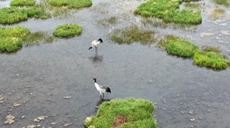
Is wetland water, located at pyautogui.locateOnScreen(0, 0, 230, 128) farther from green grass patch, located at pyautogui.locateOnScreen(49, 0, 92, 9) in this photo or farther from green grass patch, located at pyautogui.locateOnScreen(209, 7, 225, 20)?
green grass patch, located at pyautogui.locateOnScreen(49, 0, 92, 9)

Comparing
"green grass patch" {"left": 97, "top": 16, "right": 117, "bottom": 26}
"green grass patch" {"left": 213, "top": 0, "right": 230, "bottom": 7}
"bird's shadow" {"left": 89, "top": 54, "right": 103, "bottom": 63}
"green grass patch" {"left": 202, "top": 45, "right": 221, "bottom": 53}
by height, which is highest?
"green grass patch" {"left": 213, "top": 0, "right": 230, "bottom": 7}

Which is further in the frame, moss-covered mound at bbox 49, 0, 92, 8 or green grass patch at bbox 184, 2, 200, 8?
moss-covered mound at bbox 49, 0, 92, 8

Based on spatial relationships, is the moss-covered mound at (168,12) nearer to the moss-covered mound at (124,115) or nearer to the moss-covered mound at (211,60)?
the moss-covered mound at (211,60)

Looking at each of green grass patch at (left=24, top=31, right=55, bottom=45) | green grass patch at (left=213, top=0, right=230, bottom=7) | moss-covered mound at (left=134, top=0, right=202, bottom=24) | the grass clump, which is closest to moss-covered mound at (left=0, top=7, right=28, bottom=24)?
green grass patch at (left=24, top=31, right=55, bottom=45)

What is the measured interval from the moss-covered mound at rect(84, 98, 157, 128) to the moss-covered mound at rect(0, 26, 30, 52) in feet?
40.8

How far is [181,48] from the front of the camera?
25250 millimetres

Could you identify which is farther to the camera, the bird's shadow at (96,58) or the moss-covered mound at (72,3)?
the moss-covered mound at (72,3)

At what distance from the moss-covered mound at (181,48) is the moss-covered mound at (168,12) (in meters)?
5.83

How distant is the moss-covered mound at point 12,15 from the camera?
31.4 meters

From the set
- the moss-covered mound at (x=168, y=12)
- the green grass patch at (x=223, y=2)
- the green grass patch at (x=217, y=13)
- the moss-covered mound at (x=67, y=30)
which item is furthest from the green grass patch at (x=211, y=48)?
the green grass patch at (x=223, y=2)

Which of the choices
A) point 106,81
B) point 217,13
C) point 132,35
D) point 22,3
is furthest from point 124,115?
point 22,3

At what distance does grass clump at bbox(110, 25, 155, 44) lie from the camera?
90.3 feet

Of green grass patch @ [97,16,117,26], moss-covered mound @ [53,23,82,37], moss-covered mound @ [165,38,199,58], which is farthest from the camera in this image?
green grass patch @ [97,16,117,26]

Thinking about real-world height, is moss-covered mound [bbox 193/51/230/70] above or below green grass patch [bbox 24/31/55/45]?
below
